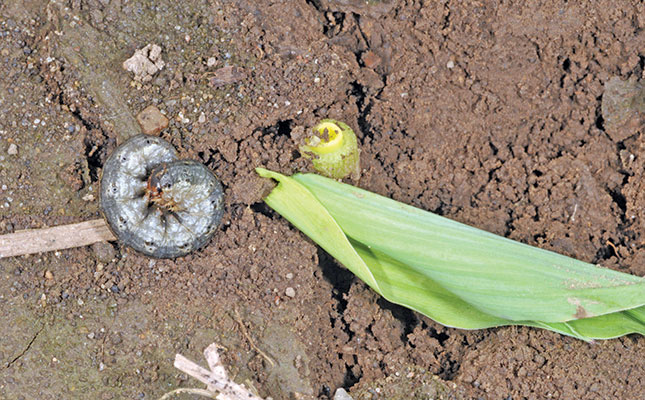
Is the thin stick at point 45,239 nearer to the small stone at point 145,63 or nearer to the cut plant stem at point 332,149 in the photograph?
the small stone at point 145,63

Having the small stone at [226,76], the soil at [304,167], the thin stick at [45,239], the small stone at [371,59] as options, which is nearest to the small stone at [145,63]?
the soil at [304,167]

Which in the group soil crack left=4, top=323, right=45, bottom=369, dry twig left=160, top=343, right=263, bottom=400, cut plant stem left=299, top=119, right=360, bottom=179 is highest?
cut plant stem left=299, top=119, right=360, bottom=179

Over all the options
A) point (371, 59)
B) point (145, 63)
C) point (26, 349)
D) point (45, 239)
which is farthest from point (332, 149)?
point (26, 349)

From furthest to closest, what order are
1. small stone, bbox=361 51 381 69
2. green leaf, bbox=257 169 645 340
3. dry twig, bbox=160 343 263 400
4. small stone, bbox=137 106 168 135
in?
small stone, bbox=361 51 381 69, small stone, bbox=137 106 168 135, dry twig, bbox=160 343 263 400, green leaf, bbox=257 169 645 340

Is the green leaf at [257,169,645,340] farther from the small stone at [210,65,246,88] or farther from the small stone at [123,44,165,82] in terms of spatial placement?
the small stone at [123,44,165,82]

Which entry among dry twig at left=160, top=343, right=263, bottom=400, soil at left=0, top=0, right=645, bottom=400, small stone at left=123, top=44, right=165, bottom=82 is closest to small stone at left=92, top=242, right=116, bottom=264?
soil at left=0, top=0, right=645, bottom=400

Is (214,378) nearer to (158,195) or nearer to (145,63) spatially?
(158,195)
